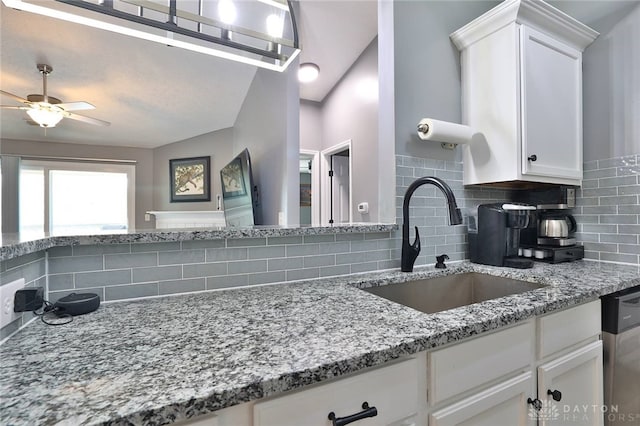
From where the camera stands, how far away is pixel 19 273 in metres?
0.71

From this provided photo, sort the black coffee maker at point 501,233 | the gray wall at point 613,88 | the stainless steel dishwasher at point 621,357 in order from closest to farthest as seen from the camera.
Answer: the stainless steel dishwasher at point 621,357
the black coffee maker at point 501,233
the gray wall at point 613,88

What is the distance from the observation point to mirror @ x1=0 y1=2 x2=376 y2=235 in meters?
2.45

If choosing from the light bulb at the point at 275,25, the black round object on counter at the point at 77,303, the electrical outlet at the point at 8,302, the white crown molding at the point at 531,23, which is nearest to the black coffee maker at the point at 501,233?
the white crown molding at the point at 531,23

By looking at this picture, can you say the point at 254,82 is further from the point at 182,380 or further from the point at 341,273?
the point at 182,380

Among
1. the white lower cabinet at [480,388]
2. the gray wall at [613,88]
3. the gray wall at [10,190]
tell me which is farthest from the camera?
the gray wall at [10,190]

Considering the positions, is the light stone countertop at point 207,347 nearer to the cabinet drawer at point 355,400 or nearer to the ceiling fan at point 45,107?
the cabinet drawer at point 355,400

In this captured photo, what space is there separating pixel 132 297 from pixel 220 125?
387cm

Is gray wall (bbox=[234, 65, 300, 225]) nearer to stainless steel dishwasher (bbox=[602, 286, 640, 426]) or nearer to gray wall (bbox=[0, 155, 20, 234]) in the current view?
stainless steel dishwasher (bbox=[602, 286, 640, 426])

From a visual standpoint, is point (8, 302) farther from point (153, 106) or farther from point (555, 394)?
point (153, 106)

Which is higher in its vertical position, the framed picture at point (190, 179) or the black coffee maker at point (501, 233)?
the framed picture at point (190, 179)

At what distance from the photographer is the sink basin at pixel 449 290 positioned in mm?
1233

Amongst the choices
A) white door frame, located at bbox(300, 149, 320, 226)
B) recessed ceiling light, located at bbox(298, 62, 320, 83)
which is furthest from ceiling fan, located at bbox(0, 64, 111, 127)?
white door frame, located at bbox(300, 149, 320, 226)

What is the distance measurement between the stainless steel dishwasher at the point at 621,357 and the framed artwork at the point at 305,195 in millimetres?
3654

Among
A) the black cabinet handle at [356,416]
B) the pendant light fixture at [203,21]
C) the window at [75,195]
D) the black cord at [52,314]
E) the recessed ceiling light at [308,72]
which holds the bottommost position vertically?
the black cabinet handle at [356,416]
